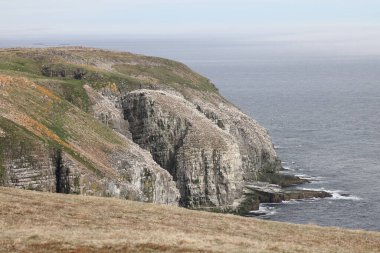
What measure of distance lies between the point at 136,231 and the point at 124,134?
5784 cm

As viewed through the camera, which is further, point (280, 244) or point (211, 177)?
point (211, 177)

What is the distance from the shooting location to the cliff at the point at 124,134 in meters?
64.9

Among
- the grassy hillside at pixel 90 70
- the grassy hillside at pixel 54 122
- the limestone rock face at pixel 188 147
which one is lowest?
the limestone rock face at pixel 188 147

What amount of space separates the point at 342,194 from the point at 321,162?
88.6 ft

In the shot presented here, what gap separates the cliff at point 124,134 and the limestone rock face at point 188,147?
0.16 m

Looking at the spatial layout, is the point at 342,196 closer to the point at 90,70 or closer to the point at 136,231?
the point at 90,70

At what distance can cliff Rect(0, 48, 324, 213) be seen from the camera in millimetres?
64938

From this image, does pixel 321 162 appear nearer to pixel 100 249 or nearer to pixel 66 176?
pixel 66 176

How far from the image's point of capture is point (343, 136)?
16350 cm

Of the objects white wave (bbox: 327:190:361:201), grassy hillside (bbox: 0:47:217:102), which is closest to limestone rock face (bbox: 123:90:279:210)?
grassy hillside (bbox: 0:47:217:102)

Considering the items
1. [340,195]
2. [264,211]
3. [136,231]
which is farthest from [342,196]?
[136,231]

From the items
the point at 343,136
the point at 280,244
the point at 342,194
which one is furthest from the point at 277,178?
the point at 280,244

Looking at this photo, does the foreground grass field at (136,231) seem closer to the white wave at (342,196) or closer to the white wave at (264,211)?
the white wave at (264,211)

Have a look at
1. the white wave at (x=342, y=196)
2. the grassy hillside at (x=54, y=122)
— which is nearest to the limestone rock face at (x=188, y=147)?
the grassy hillside at (x=54, y=122)
